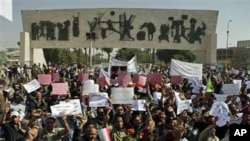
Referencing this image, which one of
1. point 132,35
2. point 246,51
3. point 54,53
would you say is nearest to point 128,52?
point 54,53

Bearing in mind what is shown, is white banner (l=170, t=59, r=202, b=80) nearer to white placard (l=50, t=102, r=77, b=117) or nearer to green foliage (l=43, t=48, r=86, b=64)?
white placard (l=50, t=102, r=77, b=117)

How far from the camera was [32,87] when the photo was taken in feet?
31.0

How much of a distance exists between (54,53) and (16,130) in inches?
2734

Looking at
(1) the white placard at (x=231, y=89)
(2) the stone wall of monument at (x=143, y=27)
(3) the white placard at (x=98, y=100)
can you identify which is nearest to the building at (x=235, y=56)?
(2) the stone wall of monument at (x=143, y=27)

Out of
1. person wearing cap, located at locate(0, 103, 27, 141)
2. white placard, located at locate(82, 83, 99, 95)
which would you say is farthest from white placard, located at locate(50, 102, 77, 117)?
white placard, located at locate(82, 83, 99, 95)

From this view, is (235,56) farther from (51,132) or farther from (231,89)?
(51,132)

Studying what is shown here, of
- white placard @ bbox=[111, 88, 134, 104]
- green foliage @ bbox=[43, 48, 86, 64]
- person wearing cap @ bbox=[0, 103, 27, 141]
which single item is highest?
green foliage @ bbox=[43, 48, 86, 64]

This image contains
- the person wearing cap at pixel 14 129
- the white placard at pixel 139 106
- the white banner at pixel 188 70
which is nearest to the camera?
the person wearing cap at pixel 14 129

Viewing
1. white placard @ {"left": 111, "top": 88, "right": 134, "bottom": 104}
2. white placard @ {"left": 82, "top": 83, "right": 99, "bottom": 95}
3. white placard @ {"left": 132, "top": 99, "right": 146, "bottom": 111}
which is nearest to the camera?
white placard @ {"left": 132, "top": 99, "right": 146, "bottom": 111}

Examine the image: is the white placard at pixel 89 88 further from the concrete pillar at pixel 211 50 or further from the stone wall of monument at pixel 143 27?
Answer: the stone wall of monument at pixel 143 27

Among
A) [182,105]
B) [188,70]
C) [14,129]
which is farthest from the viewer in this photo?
[188,70]

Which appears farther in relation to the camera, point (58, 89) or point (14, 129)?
point (58, 89)

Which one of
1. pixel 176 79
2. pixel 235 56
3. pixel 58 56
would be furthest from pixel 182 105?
pixel 58 56

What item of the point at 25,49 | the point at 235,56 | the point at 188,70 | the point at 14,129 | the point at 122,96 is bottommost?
the point at 14,129
